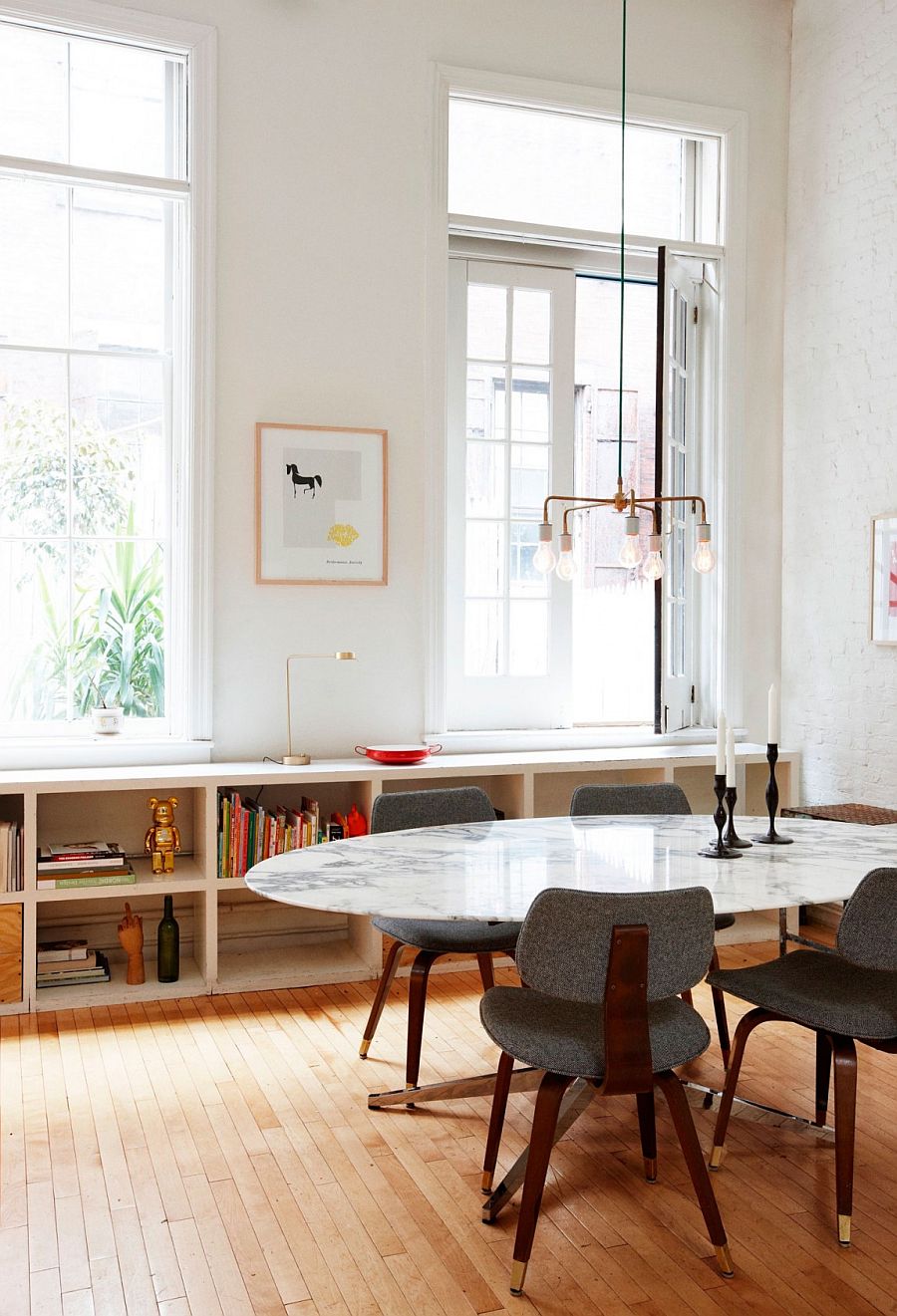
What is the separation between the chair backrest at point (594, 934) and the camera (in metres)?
Answer: 2.29

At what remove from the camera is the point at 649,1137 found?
2852mm

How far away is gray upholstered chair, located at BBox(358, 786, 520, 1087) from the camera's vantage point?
3.25 meters

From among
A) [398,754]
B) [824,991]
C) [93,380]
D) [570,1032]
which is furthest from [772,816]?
[93,380]

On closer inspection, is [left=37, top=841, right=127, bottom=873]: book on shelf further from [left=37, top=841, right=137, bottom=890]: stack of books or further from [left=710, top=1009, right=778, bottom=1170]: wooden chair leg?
[left=710, top=1009, right=778, bottom=1170]: wooden chair leg

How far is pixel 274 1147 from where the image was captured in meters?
3.01

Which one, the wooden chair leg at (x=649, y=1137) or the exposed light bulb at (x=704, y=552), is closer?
the wooden chair leg at (x=649, y=1137)

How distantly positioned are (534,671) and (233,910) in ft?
5.53

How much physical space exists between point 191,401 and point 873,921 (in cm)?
317

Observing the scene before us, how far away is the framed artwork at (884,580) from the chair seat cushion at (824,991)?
2085 millimetres

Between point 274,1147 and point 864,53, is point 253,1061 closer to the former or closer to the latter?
point 274,1147

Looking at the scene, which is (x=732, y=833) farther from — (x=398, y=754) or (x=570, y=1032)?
(x=398, y=754)

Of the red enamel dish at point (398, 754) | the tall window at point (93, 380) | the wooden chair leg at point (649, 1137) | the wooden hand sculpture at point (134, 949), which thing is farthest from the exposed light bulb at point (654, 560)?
the wooden hand sculpture at point (134, 949)

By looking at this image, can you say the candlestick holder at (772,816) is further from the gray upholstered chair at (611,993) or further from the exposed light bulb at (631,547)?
the gray upholstered chair at (611,993)

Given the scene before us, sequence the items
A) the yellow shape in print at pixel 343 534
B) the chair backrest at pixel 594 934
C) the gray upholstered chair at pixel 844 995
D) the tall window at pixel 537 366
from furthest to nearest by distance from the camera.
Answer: the tall window at pixel 537 366 < the yellow shape in print at pixel 343 534 < the gray upholstered chair at pixel 844 995 < the chair backrest at pixel 594 934
